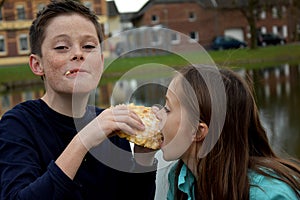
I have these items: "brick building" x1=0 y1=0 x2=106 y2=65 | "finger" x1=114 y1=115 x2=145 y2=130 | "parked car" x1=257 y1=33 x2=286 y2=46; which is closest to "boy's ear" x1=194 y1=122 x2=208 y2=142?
"finger" x1=114 y1=115 x2=145 y2=130

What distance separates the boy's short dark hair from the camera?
1.82m

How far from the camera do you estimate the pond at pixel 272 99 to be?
5.86ft

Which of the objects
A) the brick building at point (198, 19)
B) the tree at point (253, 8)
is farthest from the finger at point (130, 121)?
the brick building at point (198, 19)

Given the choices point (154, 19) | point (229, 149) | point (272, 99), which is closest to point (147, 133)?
point (229, 149)

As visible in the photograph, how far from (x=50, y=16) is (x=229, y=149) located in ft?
2.86

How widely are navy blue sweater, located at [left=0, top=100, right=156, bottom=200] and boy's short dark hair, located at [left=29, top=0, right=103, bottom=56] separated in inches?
9.5

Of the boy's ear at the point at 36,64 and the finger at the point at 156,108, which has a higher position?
the boy's ear at the point at 36,64

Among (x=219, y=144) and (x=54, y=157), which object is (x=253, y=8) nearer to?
(x=219, y=144)

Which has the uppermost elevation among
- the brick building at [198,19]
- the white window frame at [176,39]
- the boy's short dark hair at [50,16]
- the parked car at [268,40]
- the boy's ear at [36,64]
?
the brick building at [198,19]

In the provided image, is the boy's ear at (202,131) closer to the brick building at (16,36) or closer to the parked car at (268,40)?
the brick building at (16,36)

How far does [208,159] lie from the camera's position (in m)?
1.89

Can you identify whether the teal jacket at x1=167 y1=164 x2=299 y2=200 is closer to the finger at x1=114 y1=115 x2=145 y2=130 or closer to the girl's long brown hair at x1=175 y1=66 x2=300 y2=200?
the girl's long brown hair at x1=175 y1=66 x2=300 y2=200

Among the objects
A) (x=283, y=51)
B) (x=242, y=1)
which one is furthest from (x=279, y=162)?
(x=242, y=1)

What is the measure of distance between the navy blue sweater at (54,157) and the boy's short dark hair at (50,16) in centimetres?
24
